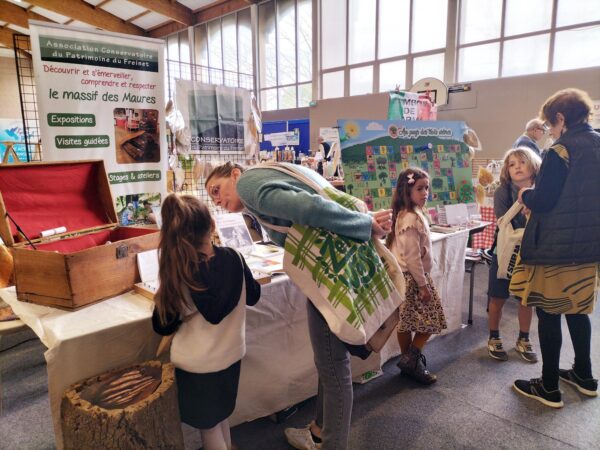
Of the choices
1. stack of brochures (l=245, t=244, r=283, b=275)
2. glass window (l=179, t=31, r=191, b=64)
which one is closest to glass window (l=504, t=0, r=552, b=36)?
stack of brochures (l=245, t=244, r=283, b=275)

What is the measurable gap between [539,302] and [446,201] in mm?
1162

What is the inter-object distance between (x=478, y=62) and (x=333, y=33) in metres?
3.22

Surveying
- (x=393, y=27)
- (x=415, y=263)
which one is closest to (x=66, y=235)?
(x=415, y=263)

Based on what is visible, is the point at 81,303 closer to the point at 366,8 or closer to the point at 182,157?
the point at 182,157

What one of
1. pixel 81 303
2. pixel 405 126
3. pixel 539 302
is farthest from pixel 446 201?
pixel 81 303

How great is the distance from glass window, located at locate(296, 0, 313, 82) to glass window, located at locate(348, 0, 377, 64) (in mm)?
1024

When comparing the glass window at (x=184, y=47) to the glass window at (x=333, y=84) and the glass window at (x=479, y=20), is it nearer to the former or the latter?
the glass window at (x=333, y=84)

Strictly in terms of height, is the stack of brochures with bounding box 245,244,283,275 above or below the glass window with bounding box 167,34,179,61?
below

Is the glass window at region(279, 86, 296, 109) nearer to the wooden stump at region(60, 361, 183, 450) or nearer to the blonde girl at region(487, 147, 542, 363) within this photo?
the blonde girl at region(487, 147, 542, 363)

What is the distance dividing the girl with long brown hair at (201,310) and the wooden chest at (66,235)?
29cm

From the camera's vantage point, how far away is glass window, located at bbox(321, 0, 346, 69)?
8.31 metres

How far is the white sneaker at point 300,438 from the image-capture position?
161cm

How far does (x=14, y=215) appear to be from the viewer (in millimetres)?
1547

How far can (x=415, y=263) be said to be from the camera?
6.59 feet
